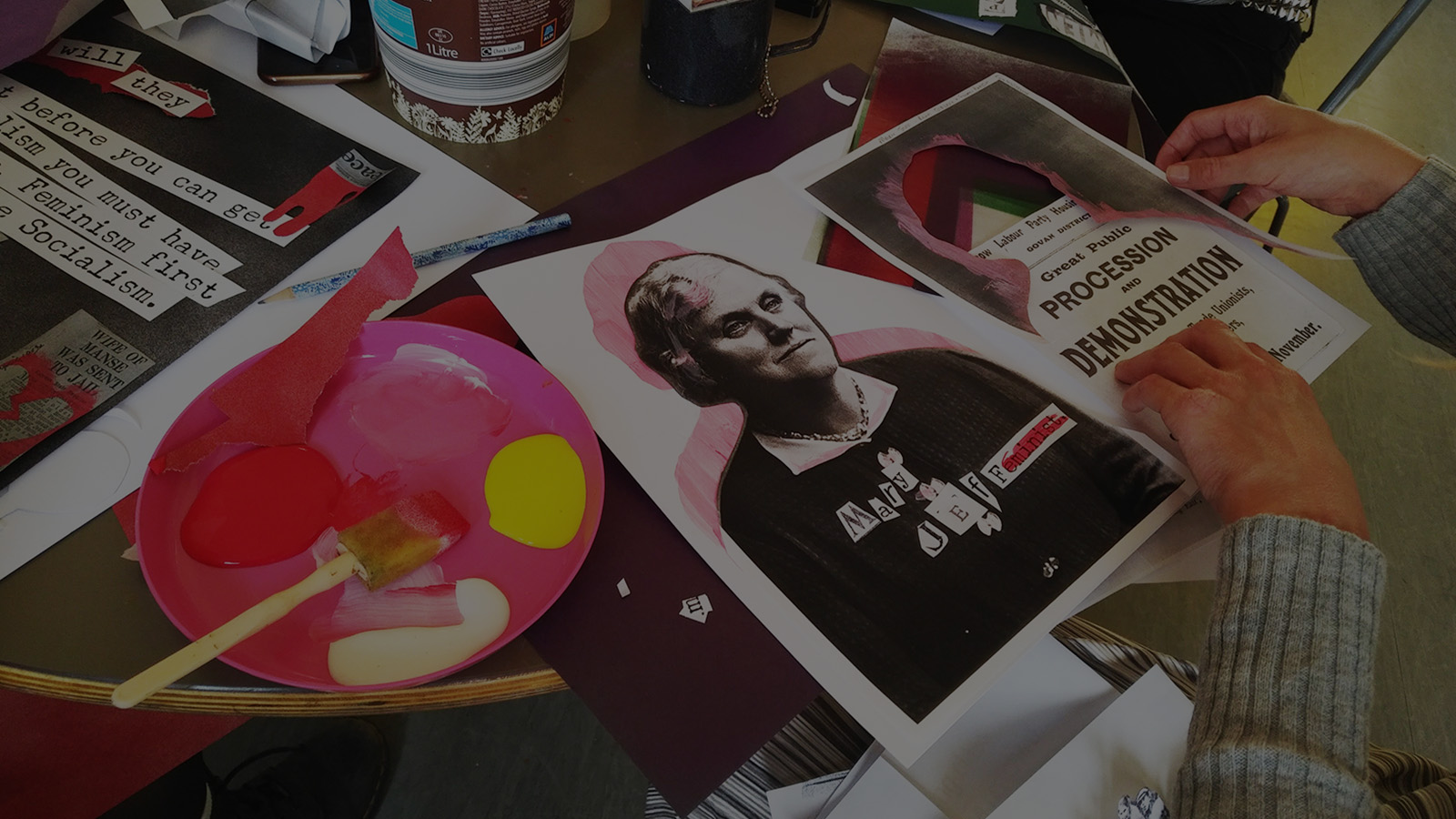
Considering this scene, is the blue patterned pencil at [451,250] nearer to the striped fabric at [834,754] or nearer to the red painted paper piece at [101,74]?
the red painted paper piece at [101,74]

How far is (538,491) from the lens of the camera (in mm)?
450

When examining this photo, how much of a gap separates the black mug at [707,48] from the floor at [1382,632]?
781 mm

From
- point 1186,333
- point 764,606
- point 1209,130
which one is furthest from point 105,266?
point 1209,130

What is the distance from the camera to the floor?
3.40ft

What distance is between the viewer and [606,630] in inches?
16.7

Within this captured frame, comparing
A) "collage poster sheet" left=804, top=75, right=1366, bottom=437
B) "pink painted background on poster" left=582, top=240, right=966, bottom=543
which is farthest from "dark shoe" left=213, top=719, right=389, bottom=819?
"collage poster sheet" left=804, top=75, right=1366, bottom=437

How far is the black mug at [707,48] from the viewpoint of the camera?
0.63m

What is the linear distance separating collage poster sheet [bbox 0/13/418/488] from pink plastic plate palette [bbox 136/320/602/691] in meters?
0.08

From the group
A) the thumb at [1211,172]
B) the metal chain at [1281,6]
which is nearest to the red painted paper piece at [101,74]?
the thumb at [1211,172]

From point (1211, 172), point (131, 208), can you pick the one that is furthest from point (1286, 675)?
point (131, 208)

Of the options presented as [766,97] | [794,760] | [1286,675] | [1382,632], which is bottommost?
[1382,632]

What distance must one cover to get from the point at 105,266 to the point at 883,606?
0.48 meters

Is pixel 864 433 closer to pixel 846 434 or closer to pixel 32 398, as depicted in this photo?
pixel 846 434

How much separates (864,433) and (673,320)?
135mm
